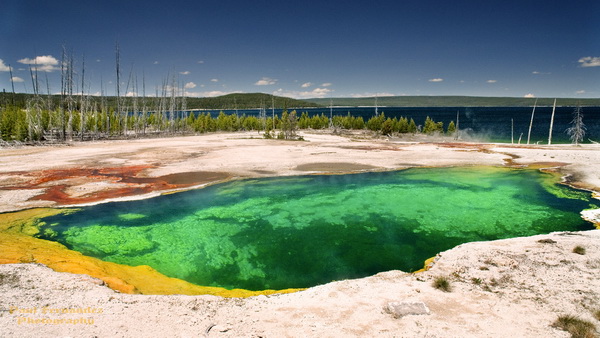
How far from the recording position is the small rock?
328 inches

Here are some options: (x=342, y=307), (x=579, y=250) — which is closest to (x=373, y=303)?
(x=342, y=307)

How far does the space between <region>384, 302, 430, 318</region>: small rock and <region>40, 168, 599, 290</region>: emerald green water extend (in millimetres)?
3835

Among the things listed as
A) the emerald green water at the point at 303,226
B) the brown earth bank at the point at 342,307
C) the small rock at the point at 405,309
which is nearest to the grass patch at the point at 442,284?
the brown earth bank at the point at 342,307

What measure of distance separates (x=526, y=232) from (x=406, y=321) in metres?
12.6

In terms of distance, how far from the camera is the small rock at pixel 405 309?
27.3ft

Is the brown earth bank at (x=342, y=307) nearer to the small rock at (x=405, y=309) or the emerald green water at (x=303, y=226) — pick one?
the small rock at (x=405, y=309)

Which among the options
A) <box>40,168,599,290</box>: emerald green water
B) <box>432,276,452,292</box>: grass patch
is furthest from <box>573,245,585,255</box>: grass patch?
<box>432,276,452,292</box>: grass patch

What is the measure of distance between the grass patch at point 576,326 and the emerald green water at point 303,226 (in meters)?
5.36

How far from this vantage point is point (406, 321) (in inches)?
317

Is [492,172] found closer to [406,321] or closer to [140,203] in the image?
[406,321]

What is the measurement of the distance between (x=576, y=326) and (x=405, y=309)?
154 inches

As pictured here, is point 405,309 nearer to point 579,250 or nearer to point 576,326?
point 576,326

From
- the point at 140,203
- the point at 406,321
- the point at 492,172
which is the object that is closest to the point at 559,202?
the point at 492,172

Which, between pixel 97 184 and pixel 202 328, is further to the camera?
pixel 97 184
